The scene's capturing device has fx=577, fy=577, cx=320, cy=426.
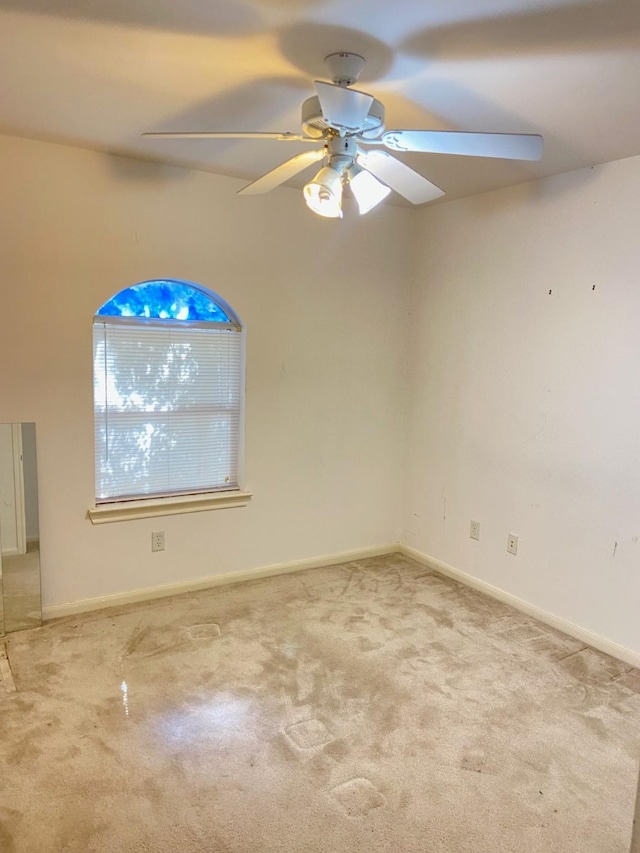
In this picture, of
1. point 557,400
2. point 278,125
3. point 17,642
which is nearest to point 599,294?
point 557,400

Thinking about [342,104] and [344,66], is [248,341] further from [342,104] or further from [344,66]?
[342,104]

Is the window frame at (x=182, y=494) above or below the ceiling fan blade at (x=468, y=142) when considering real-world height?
below

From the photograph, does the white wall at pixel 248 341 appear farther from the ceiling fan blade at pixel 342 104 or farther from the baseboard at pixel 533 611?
the ceiling fan blade at pixel 342 104

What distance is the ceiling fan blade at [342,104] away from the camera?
1.52 m

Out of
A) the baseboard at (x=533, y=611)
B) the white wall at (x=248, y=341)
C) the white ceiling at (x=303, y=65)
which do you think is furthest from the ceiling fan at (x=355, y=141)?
the baseboard at (x=533, y=611)

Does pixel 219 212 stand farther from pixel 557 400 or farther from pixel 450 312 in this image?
pixel 557 400

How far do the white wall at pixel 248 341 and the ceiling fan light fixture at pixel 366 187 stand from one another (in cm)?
129

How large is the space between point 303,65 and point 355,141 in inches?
11.8

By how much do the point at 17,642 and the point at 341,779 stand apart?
172cm

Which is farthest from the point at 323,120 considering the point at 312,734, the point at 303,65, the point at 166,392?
the point at 312,734

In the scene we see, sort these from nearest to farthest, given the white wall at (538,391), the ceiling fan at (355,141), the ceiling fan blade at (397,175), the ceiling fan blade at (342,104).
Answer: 1. the ceiling fan blade at (342,104)
2. the ceiling fan at (355,141)
3. the ceiling fan blade at (397,175)
4. the white wall at (538,391)

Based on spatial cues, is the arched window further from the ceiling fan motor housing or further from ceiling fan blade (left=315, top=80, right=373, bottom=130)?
ceiling fan blade (left=315, top=80, right=373, bottom=130)

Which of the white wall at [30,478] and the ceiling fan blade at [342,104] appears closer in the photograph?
the ceiling fan blade at [342,104]

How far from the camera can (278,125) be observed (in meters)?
2.40
